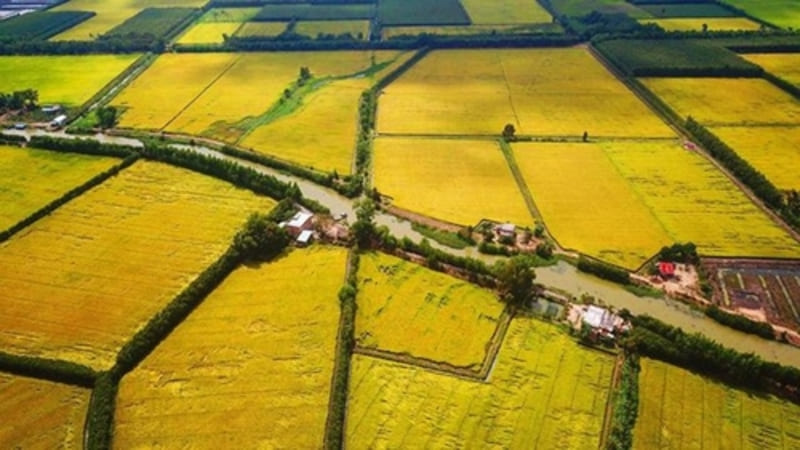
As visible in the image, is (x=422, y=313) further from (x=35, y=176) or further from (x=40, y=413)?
(x=35, y=176)

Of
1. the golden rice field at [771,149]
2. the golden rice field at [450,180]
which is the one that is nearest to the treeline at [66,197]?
the golden rice field at [450,180]

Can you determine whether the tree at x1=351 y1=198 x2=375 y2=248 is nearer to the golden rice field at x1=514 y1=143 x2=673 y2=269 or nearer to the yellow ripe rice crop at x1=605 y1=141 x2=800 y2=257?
the golden rice field at x1=514 y1=143 x2=673 y2=269

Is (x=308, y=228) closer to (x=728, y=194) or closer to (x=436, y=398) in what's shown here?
(x=436, y=398)

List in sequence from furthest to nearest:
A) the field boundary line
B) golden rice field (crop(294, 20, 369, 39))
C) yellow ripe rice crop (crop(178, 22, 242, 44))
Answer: golden rice field (crop(294, 20, 369, 39))
yellow ripe rice crop (crop(178, 22, 242, 44))
the field boundary line

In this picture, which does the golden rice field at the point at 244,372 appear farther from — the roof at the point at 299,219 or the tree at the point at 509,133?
the tree at the point at 509,133

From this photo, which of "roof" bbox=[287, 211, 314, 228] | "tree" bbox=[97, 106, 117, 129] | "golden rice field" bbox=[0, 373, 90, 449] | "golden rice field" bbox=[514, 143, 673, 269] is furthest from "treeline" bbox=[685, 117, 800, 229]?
"tree" bbox=[97, 106, 117, 129]

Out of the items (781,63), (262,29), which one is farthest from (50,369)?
(781,63)

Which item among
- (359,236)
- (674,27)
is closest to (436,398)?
(359,236)
